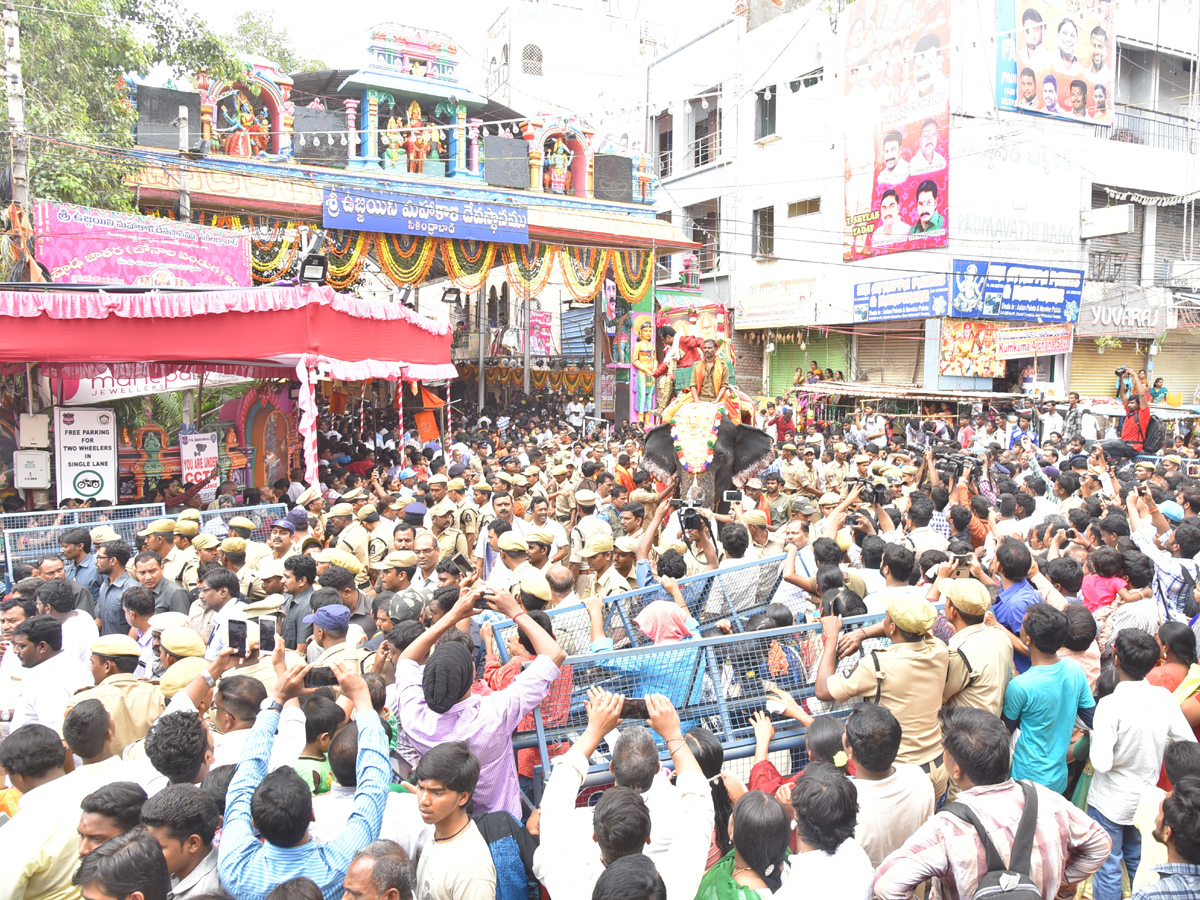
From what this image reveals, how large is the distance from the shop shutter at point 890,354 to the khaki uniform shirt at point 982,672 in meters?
20.1

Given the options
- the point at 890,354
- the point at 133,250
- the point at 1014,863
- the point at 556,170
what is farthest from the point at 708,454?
the point at 890,354

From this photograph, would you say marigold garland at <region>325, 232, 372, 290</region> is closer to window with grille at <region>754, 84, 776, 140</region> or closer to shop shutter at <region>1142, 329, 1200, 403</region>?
window with grille at <region>754, 84, 776, 140</region>

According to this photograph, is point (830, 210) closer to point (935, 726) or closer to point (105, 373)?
point (105, 373)

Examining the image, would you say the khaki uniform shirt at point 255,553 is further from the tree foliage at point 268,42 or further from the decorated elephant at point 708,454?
the tree foliage at point 268,42

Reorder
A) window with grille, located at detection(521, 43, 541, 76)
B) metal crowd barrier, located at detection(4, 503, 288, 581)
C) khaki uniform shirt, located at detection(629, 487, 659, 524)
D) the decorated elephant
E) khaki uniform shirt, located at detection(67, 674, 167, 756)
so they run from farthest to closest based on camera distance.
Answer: window with grille, located at detection(521, 43, 541, 76)
the decorated elephant
khaki uniform shirt, located at detection(629, 487, 659, 524)
metal crowd barrier, located at detection(4, 503, 288, 581)
khaki uniform shirt, located at detection(67, 674, 167, 756)

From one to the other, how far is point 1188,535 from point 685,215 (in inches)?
1034

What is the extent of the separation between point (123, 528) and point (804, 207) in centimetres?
2186

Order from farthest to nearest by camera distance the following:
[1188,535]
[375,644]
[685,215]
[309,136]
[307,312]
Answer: [685,215] → [309,136] → [307,312] → [1188,535] → [375,644]

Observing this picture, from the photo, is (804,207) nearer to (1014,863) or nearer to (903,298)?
(903,298)

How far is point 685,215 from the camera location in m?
→ 30.5

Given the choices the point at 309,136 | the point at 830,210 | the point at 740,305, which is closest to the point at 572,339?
the point at 740,305

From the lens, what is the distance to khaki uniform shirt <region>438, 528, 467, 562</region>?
775 cm

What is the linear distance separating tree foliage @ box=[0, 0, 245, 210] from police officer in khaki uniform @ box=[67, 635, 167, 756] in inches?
411

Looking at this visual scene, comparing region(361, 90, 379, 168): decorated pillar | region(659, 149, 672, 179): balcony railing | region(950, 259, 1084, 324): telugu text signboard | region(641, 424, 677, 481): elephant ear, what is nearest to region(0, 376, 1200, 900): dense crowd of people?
region(641, 424, 677, 481): elephant ear
